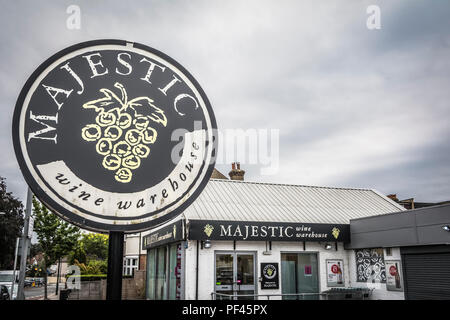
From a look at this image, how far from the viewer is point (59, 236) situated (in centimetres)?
2241

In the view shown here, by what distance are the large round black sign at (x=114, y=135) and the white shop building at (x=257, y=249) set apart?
367 inches

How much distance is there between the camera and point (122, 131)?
290 cm

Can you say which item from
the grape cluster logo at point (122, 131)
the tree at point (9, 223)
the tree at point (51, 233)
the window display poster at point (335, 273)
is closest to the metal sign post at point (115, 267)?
the grape cluster logo at point (122, 131)

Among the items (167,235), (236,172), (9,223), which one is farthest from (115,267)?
(9,223)

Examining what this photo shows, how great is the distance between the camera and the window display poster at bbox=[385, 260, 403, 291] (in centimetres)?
1207

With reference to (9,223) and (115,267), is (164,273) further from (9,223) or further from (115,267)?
(9,223)

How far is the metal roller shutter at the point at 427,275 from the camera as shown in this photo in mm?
10617

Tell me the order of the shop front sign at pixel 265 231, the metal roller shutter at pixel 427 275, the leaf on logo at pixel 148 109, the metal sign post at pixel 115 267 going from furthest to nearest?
the shop front sign at pixel 265 231 < the metal roller shutter at pixel 427 275 < the leaf on logo at pixel 148 109 < the metal sign post at pixel 115 267

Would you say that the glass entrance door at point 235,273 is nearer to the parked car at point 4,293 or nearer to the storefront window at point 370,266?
the storefront window at point 370,266
